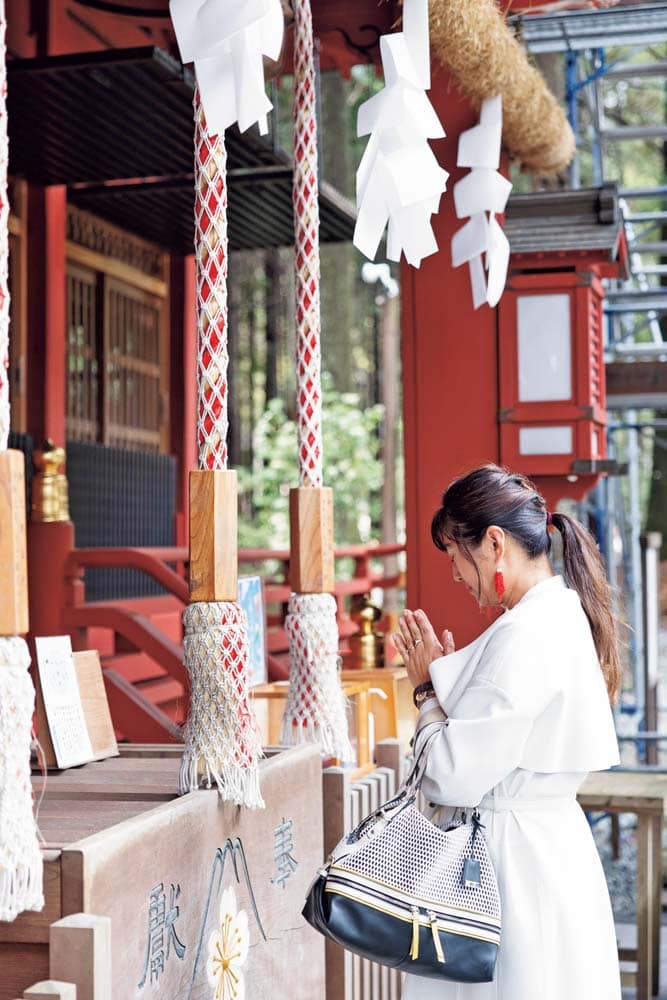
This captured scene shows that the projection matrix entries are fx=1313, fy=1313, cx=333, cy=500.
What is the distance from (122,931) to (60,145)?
4.75m

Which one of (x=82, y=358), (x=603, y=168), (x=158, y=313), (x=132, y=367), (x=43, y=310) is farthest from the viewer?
(x=158, y=313)

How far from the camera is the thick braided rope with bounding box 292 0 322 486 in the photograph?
378cm

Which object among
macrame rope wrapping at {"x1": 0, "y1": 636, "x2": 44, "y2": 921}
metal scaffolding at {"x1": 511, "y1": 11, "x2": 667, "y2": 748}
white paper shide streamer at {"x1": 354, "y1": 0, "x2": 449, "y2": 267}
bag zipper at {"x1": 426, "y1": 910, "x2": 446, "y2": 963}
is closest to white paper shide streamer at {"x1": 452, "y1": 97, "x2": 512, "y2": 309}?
metal scaffolding at {"x1": 511, "y1": 11, "x2": 667, "y2": 748}

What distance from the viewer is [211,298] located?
10.4 ft

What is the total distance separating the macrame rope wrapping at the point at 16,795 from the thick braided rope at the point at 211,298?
95cm

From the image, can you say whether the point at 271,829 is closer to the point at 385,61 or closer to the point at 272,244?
the point at 385,61

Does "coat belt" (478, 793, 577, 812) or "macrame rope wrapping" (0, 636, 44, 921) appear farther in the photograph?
"coat belt" (478, 793, 577, 812)

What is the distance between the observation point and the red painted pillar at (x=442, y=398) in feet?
18.0

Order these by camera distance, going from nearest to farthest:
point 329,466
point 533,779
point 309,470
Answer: point 533,779
point 309,470
point 329,466

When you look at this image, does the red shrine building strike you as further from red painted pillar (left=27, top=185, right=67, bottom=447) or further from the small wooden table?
the small wooden table

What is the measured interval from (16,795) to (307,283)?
6.57 ft

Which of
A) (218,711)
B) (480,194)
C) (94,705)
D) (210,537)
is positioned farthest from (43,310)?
(218,711)

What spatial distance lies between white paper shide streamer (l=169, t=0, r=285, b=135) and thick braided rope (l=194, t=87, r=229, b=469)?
427 millimetres

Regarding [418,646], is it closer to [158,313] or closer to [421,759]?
[421,759]
